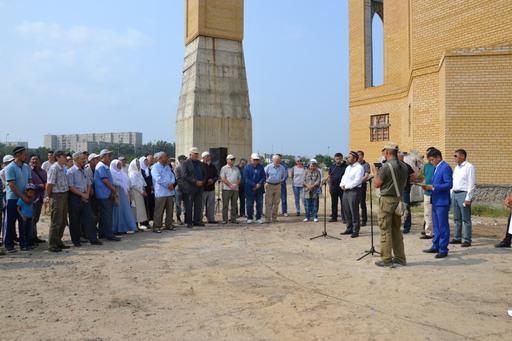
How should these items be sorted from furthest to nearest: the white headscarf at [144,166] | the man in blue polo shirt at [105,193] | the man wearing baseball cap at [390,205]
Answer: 1. the white headscarf at [144,166]
2. the man in blue polo shirt at [105,193]
3. the man wearing baseball cap at [390,205]

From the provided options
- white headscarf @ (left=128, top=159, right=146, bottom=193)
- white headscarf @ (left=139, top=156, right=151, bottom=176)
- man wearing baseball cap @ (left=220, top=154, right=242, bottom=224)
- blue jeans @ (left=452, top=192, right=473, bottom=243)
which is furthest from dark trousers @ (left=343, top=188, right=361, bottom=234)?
white headscarf @ (left=139, top=156, right=151, bottom=176)

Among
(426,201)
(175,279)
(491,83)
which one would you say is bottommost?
(175,279)

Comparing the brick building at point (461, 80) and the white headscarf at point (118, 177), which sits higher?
the brick building at point (461, 80)

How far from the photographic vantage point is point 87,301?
461cm

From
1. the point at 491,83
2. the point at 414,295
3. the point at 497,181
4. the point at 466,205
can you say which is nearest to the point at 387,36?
the point at 491,83

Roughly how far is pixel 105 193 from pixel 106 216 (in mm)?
471

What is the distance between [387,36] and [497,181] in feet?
45.4

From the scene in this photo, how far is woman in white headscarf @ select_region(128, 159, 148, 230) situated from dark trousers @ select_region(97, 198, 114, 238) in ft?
4.17

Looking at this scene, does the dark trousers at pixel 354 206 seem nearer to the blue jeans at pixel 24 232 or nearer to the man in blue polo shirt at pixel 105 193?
the man in blue polo shirt at pixel 105 193

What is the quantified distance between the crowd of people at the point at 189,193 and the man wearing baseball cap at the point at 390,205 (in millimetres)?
14

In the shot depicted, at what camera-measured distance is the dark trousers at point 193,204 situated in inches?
399

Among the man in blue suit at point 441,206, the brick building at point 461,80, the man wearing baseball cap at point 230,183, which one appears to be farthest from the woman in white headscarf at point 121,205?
the brick building at point 461,80

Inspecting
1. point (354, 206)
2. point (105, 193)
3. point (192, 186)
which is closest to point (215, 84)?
point (192, 186)

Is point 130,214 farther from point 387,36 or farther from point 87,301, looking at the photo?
point 387,36
